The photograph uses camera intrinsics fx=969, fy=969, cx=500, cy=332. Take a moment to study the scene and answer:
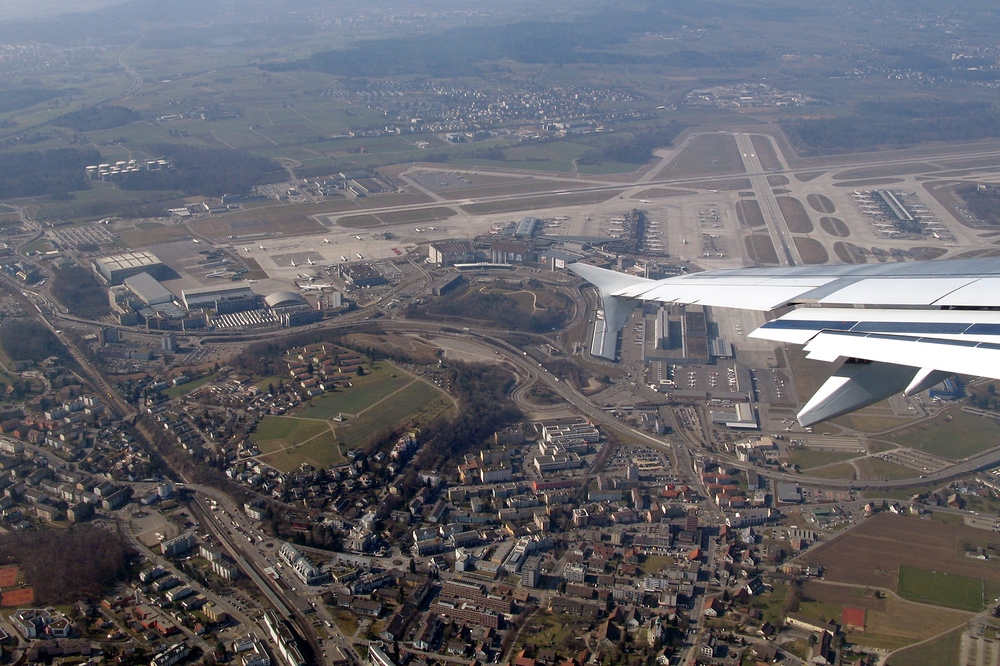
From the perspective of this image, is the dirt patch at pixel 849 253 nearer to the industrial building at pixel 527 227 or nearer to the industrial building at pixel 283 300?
the industrial building at pixel 527 227

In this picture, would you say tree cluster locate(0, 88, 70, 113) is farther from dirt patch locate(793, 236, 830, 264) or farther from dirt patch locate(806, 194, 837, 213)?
dirt patch locate(793, 236, 830, 264)

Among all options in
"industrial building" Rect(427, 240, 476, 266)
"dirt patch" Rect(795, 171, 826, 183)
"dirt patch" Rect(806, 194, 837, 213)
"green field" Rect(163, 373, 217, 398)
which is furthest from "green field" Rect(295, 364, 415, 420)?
"dirt patch" Rect(795, 171, 826, 183)

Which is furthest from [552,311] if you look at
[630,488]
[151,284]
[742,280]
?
[742,280]

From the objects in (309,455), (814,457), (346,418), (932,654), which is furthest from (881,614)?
(346,418)

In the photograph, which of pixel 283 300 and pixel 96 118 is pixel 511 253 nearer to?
pixel 283 300

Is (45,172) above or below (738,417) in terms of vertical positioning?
above

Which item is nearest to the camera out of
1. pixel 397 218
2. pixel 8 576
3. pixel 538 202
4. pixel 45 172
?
pixel 8 576

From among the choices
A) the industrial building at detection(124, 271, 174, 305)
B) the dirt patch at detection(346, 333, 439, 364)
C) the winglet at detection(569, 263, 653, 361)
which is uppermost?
the winglet at detection(569, 263, 653, 361)

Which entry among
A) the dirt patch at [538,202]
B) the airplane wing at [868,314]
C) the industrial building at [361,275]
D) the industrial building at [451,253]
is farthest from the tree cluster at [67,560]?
the dirt patch at [538,202]
